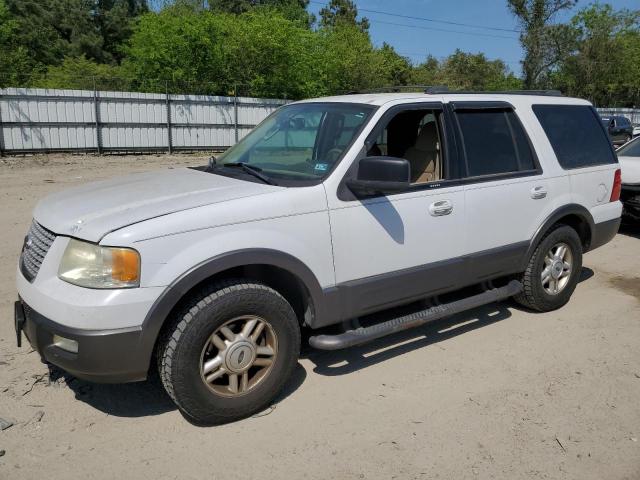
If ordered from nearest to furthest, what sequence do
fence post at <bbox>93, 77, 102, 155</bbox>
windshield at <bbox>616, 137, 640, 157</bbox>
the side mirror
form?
the side mirror → windshield at <bbox>616, 137, 640, 157</bbox> → fence post at <bbox>93, 77, 102, 155</bbox>

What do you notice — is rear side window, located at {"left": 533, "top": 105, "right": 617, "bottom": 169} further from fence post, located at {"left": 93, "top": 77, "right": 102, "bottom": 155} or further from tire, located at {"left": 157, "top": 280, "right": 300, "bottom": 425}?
fence post, located at {"left": 93, "top": 77, "right": 102, "bottom": 155}

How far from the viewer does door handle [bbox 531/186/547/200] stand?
4.70 metres

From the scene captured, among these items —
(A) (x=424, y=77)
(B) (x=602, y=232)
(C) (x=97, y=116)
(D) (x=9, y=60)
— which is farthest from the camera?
(A) (x=424, y=77)

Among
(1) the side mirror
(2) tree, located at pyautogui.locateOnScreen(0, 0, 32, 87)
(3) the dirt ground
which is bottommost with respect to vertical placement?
(3) the dirt ground

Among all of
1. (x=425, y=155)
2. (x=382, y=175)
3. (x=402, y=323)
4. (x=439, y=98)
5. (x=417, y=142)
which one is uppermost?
(x=439, y=98)

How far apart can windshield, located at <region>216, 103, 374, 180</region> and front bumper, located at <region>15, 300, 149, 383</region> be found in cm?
144

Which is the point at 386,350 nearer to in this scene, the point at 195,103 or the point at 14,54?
the point at 195,103

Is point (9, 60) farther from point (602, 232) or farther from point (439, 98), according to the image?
point (602, 232)

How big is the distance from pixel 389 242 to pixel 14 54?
25.9 meters

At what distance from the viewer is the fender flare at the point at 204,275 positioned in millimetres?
2939

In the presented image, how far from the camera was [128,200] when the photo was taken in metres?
3.32

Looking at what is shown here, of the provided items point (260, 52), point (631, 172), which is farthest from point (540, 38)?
point (631, 172)

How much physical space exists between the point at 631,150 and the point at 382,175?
748 cm

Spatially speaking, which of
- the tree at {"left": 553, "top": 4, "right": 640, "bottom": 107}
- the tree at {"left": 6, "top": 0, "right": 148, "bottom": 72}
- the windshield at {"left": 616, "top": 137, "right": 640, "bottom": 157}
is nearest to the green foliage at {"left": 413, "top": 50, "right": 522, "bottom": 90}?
the tree at {"left": 553, "top": 4, "right": 640, "bottom": 107}
